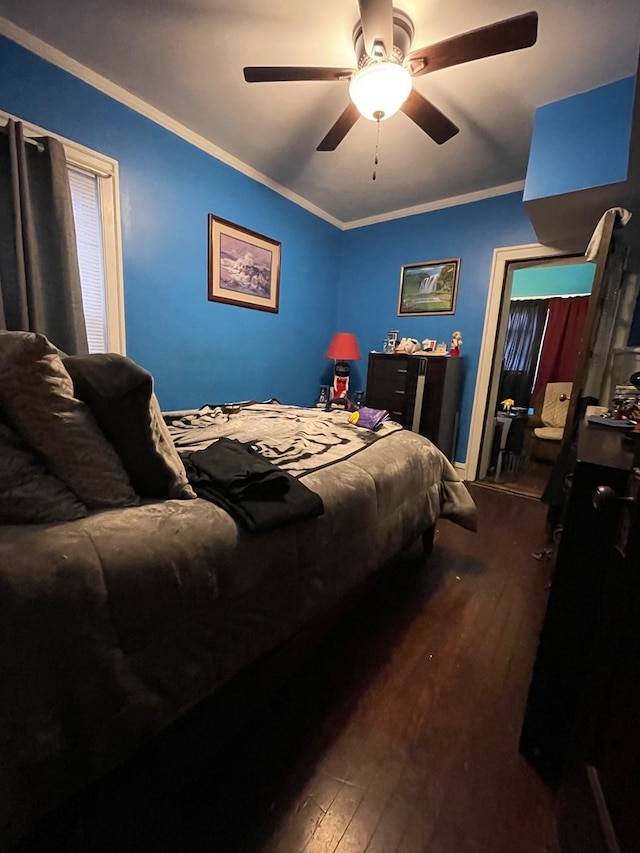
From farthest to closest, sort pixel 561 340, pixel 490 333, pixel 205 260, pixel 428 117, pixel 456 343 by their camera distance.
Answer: pixel 561 340, pixel 456 343, pixel 490 333, pixel 205 260, pixel 428 117

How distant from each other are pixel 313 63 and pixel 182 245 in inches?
55.6

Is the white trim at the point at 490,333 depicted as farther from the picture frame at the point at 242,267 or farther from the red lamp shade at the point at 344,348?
the picture frame at the point at 242,267

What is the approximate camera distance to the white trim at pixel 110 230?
7.00 ft

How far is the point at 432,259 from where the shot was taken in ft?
11.5

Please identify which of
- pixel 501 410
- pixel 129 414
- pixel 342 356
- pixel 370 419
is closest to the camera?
pixel 129 414

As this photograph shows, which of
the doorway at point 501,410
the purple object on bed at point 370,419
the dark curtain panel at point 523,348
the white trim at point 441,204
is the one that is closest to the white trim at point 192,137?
the white trim at point 441,204

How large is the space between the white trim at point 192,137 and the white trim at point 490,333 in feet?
1.72

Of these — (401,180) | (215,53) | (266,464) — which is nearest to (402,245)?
→ (401,180)

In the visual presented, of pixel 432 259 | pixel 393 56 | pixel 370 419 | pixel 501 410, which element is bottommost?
pixel 501 410

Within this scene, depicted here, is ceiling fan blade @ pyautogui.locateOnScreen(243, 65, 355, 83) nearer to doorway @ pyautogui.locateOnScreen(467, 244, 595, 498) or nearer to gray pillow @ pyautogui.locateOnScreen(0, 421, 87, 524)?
gray pillow @ pyautogui.locateOnScreen(0, 421, 87, 524)

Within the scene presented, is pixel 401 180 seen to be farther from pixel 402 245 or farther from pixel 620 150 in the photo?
pixel 620 150

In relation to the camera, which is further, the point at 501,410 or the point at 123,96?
the point at 501,410

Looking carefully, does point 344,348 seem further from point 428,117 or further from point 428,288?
point 428,117

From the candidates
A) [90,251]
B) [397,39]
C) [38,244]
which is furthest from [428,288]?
[38,244]
